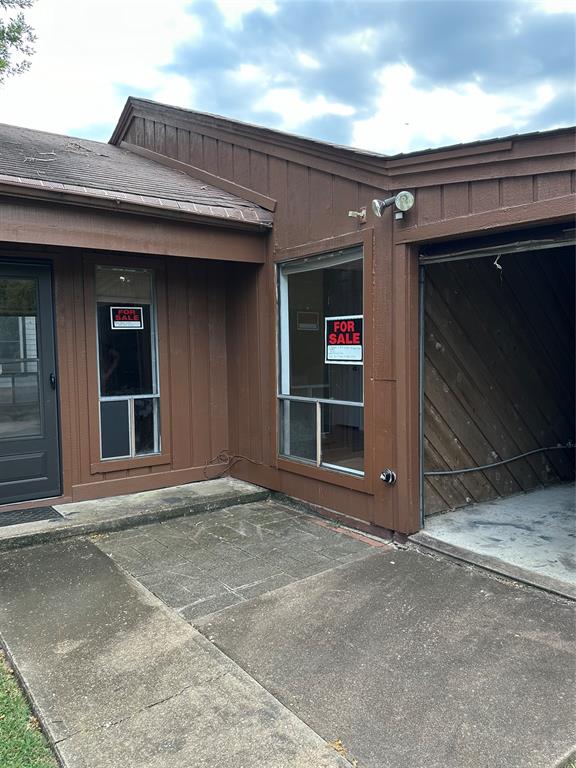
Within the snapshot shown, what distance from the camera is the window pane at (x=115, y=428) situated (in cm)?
518

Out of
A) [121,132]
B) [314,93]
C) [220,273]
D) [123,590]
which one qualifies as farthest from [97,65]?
[123,590]

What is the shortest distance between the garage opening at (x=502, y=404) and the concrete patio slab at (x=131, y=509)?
1.91 m

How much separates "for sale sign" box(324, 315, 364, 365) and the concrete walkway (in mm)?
1543

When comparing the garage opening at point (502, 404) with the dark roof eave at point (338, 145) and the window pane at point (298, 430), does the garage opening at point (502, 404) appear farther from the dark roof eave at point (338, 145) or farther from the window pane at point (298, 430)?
the window pane at point (298, 430)

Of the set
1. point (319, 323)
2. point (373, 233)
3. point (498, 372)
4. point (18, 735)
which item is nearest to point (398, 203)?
point (373, 233)

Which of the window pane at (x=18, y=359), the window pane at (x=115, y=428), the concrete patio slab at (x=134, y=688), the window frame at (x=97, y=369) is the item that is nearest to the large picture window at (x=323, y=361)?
the window frame at (x=97, y=369)

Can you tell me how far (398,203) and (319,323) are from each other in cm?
133

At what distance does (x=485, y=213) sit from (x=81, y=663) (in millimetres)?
3391

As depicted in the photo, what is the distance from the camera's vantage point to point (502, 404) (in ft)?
17.1

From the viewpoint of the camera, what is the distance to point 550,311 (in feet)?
18.8

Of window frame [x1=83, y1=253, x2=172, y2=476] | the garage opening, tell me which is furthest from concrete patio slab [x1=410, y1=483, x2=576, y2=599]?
window frame [x1=83, y1=253, x2=172, y2=476]

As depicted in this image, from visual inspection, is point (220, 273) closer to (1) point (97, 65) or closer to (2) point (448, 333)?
(2) point (448, 333)

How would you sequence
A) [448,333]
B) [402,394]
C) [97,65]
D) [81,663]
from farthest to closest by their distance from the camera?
1. [97,65]
2. [448,333]
3. [402,394]
4. [81,663]

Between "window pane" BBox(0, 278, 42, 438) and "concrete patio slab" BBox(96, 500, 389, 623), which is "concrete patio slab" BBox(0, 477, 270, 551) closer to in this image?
"concrete patio slab" BBox(96, 500, 389, 623)
